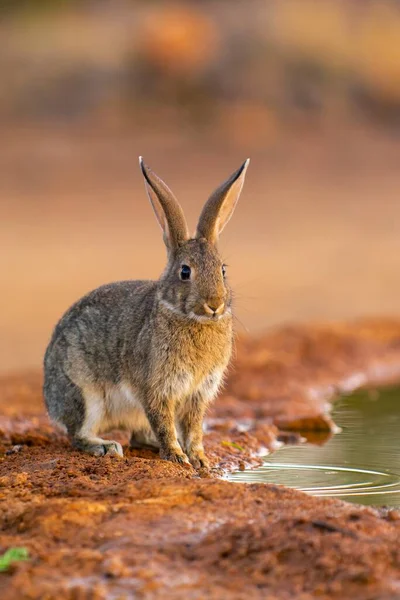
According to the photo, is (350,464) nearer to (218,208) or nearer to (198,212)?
(218,208)

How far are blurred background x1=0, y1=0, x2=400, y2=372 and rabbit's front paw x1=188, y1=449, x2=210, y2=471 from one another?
8712 millimetres

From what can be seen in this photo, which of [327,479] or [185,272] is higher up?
[185,272]

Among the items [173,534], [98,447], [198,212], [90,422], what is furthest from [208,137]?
[173,534]

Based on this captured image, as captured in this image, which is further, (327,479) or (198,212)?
(198,212)

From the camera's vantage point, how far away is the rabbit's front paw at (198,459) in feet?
23.6

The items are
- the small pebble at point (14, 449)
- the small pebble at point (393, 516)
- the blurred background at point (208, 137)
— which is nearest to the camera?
the small pebble at point (393, 516)

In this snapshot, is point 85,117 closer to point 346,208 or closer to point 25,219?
point 25,219

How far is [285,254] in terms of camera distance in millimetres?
18438

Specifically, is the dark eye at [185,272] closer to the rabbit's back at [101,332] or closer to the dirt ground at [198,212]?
the rabbit's back at [101,332]

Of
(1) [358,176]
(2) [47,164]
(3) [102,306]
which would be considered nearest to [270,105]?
(1) [358,176]

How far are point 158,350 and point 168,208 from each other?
33.7 inches

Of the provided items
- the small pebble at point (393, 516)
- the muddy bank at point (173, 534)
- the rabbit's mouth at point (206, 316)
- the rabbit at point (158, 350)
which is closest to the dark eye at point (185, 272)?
the rabbit at point (158, 350)

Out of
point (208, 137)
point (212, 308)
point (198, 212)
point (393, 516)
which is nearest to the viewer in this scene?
point (393, 516)

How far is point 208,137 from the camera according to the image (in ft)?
74.3
